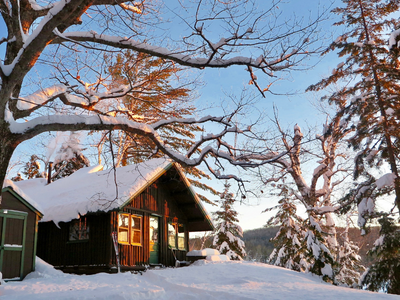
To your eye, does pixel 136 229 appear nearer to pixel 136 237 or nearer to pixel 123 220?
pixel 136 237

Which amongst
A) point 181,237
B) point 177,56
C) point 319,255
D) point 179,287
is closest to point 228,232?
point 181,237

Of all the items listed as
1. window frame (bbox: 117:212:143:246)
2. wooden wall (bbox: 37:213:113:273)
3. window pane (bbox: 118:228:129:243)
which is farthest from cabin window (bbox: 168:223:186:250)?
wooden wall (bbox: 37:213:113:273)

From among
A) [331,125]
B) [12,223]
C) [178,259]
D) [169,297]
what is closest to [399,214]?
[331,125]

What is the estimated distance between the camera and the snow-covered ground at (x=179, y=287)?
846 cm

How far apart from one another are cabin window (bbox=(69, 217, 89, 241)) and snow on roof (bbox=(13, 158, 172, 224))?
85cm

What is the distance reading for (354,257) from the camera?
2625 cm

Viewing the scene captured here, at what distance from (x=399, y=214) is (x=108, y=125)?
11670mm

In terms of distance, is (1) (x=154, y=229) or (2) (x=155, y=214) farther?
(1) (x=154, y=229)

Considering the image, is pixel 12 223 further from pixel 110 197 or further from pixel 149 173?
pixel 149 173

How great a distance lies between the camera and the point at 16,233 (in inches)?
477

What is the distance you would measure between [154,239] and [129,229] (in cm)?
210

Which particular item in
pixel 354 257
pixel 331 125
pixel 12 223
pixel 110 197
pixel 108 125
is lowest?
pixel 354 257

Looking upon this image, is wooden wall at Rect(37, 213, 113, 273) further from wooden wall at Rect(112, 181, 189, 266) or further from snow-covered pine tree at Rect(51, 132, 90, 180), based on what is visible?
snow-covered pine tree at Rect(51, 132, 90, 180)

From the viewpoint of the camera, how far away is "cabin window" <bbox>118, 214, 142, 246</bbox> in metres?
15.1
